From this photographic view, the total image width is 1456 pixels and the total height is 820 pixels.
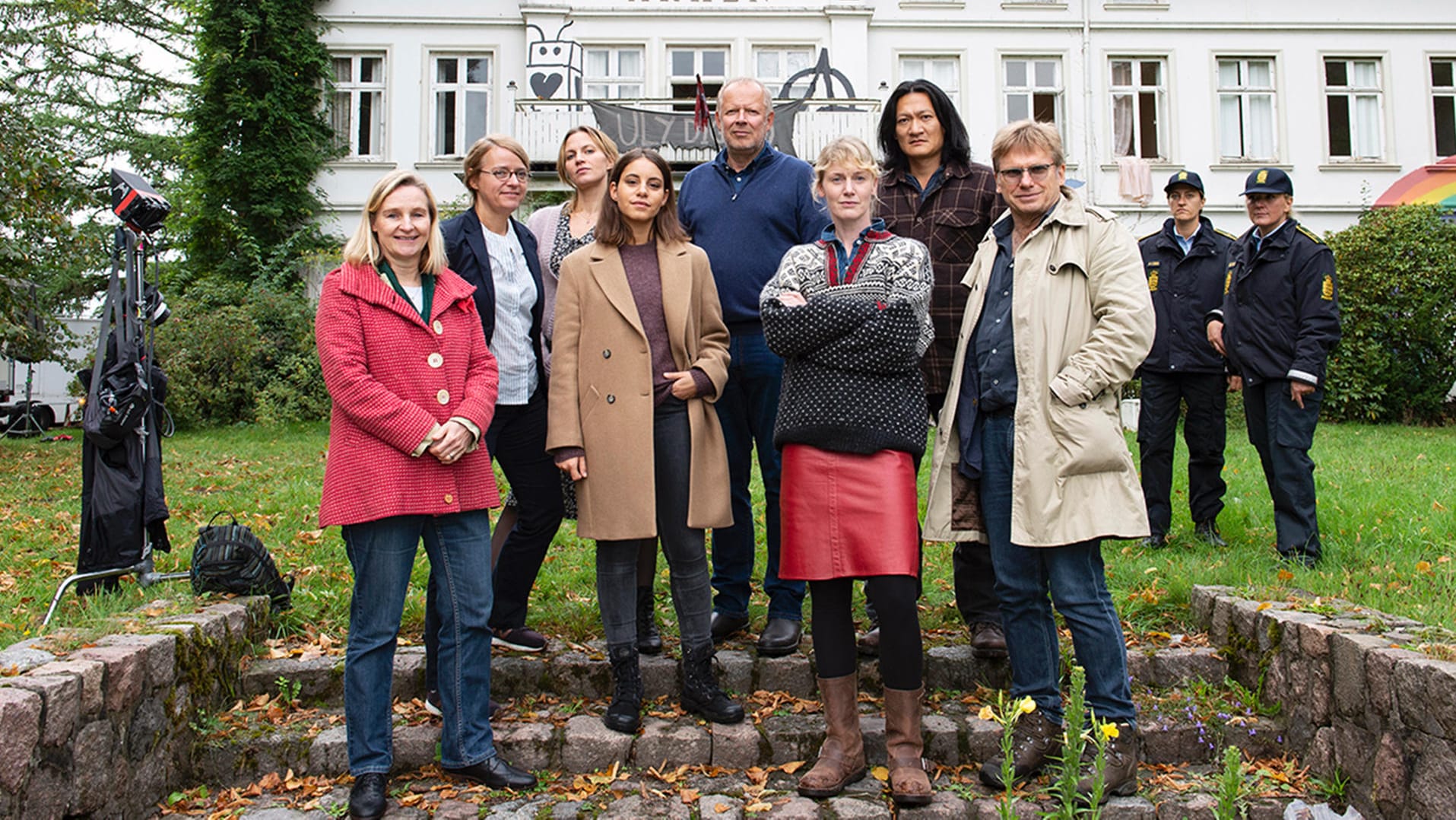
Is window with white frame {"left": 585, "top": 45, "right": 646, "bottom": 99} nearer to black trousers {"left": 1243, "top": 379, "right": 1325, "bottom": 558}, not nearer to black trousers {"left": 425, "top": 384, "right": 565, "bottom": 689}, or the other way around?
black trousers {"left": 1243, "top": 379, "right": 1325, "bottom": 558}

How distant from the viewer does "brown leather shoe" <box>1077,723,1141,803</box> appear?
10.5 ft

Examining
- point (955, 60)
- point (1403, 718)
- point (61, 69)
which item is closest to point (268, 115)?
point (61, 69)

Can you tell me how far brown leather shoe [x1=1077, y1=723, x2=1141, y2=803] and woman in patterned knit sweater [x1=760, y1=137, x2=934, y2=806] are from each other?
1.80 ft

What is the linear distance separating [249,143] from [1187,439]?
17172 millimetres

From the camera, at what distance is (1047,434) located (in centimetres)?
323

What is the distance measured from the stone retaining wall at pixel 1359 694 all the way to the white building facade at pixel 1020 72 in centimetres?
1576

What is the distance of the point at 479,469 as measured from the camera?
346 centimetres

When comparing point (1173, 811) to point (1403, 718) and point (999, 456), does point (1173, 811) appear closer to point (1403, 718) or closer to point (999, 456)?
point (1403, 718)

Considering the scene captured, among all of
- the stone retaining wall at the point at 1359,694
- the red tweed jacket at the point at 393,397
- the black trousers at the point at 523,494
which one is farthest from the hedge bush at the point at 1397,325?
the red tweed jacket at the point at 393,397

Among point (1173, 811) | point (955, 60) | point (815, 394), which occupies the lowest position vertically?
point (1173, 811)

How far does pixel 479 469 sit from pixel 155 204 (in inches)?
94.5

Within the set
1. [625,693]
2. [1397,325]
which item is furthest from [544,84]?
[625,693]

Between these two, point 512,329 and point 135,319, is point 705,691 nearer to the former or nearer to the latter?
point 512,329

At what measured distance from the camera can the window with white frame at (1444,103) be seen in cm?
1938
